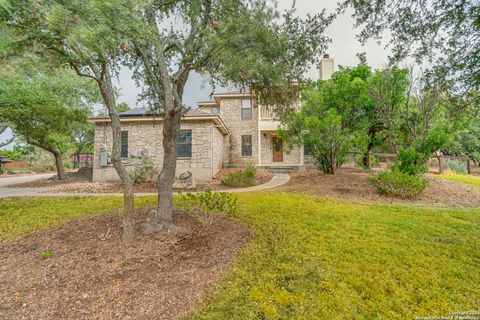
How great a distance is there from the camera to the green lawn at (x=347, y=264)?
2.45 m

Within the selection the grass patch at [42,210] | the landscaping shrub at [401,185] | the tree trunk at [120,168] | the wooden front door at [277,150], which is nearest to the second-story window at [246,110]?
the wooden front door at [277,150]

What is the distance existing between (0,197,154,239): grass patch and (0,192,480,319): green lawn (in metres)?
0.05

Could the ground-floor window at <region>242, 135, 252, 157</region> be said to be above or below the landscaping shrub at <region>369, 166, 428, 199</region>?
above

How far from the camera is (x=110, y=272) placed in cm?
300

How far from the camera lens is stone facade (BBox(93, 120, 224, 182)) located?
41.1 feet

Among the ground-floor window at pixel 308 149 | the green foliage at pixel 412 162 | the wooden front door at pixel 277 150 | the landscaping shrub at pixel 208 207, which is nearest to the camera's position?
the landscaping shrub at pixel 208 207

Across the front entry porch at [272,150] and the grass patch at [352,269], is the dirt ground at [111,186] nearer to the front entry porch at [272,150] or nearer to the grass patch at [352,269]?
the front entry porch at [272,150]

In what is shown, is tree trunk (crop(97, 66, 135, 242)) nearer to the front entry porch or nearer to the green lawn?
the green lawn

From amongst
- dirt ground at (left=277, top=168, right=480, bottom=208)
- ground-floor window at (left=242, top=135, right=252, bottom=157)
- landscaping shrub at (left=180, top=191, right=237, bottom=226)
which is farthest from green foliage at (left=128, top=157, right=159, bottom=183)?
dirt ground at (left=277, top=168, right=480, bottom=208)

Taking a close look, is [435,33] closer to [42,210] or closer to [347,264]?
[347,264]

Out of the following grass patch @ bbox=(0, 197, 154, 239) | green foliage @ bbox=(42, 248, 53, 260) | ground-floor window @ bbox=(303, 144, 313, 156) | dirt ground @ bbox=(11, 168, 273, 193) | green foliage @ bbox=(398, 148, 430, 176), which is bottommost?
green foliage @ bbox=(42, 248, 53, 260)

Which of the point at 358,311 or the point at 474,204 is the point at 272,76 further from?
the point at 474,204

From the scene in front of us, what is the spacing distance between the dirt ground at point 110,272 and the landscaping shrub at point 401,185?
5669mm

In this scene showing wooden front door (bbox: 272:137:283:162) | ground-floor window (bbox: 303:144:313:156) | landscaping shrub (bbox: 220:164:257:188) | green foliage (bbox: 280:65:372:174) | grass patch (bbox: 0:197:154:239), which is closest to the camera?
grass patch (bbox: 0:197:154:239)
